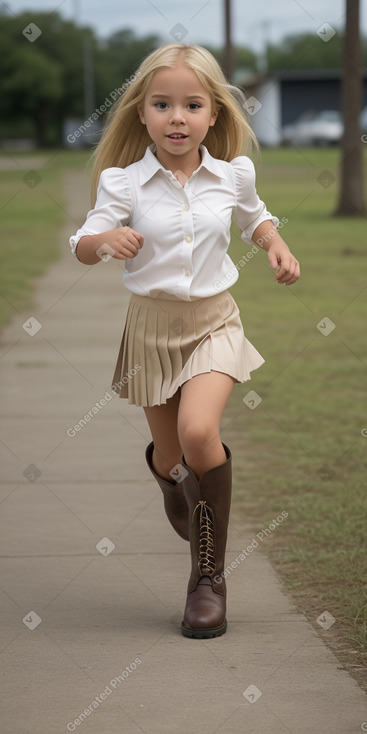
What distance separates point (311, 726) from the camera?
10.4 ft

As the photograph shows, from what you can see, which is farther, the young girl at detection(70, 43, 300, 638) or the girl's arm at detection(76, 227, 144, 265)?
the young girl at detection(70, 43, 300, 638)

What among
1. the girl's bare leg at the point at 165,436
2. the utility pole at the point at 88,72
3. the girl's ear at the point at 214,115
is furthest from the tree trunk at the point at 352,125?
the utility pole at the point at 88,72

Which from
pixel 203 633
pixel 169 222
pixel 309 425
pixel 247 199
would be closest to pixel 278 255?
pixel 247 199

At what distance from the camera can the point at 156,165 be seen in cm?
393

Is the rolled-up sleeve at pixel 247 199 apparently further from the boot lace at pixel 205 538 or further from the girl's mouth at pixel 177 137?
the boot lace at pixel 205 538

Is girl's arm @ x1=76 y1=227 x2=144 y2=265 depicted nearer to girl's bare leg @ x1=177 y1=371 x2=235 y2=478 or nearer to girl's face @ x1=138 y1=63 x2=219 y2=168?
girl's face @ x1=138 y1=63 x2=219 y2=168

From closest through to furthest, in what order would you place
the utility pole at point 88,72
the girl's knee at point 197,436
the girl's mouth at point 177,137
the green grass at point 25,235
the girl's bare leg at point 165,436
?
the girl's knee at point 197,436 < the girl's mouth at point 177,137 < the girl's bare leg at point 165,436 < the green grass at point 25,235 < the utility pole at point 88,72

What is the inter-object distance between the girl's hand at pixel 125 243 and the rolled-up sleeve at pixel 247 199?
0.52m

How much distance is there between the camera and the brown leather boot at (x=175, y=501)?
4316mm

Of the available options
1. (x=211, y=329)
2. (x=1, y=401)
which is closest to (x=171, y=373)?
(x=211, y=329)

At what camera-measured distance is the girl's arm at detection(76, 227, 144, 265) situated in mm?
3664

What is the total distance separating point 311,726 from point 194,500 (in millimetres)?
982

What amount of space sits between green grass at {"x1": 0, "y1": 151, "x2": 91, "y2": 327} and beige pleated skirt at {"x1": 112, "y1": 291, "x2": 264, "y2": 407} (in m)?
6.62

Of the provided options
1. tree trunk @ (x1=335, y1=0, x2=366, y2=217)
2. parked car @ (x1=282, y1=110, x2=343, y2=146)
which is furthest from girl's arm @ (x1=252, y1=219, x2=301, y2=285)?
parked car @ (x1=282, y1=110, x2=343, y2=146)
